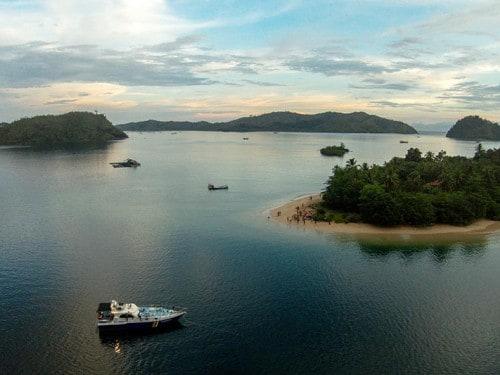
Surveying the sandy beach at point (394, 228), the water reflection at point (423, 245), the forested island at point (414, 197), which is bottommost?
the water reflection at point (423, 245)

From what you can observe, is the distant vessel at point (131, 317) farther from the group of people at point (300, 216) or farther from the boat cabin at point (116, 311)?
the group of people at point (300, 216)

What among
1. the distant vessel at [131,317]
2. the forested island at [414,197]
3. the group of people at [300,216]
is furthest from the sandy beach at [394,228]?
the distant vessel at [131,317]

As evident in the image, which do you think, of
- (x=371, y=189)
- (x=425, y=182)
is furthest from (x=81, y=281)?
(x=425, y=182)

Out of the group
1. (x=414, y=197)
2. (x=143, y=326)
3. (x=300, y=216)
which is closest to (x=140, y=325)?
(x=143, y=326)

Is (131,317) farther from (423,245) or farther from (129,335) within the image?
(423,245)

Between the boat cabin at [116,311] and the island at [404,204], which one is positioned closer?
the boat cabin at [116,311]

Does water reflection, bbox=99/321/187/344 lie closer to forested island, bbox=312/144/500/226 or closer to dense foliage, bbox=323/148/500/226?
forested island, bbox=312/144/500/226

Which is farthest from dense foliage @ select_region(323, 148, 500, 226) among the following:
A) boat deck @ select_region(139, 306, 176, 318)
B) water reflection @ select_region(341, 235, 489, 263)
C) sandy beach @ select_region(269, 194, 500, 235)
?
boat deck @ select_region(139, 306, 176, 318)
